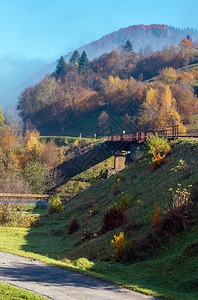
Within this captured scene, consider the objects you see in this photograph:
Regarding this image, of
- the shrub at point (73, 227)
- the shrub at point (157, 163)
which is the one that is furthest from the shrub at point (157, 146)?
the shrub at point (73, 227)

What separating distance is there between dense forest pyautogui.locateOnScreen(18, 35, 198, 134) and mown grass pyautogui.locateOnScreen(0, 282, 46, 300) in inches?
2602

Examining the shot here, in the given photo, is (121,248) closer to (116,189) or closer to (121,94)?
(116,189)

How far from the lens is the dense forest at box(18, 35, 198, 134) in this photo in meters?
82.8

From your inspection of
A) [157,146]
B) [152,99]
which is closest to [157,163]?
[157,146]

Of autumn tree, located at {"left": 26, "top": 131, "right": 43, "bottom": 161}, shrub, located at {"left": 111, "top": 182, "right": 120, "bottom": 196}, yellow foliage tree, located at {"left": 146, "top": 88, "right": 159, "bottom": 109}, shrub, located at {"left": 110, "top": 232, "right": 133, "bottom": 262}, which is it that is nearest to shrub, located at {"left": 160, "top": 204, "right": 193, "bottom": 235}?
shrub, located at {"left": 110, "top": 232, "right": 133, "bottom": 262}

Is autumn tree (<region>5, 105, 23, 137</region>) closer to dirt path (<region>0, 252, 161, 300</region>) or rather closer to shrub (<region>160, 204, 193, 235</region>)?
shrub (<region>160, 204, 193, 235</region>)

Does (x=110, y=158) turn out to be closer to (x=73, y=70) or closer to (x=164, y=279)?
(x=164, y=279)

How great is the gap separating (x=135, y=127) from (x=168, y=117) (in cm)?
1399

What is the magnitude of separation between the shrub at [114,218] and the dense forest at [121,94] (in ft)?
186

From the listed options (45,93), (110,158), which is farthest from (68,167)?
(45,93)

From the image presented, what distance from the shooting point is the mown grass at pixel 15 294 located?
6.77 metres

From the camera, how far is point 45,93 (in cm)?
12875

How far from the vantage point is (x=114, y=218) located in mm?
15984

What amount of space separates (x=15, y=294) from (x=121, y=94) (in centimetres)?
10345
